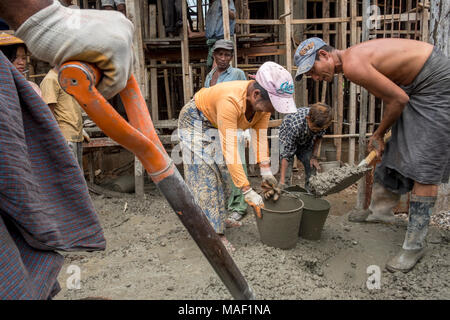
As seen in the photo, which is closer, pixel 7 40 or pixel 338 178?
pixel 7 40

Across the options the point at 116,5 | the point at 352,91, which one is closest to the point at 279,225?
the point at 352,91

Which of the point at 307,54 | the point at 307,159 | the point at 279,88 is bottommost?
the point at 307,159

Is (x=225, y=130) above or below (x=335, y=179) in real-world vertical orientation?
above

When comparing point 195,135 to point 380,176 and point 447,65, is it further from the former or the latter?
point 447,65

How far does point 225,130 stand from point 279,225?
3.31 feet

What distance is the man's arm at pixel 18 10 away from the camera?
0.65 m

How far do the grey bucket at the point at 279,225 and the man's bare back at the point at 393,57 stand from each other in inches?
51.1

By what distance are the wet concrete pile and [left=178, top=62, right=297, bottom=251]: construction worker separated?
44cm

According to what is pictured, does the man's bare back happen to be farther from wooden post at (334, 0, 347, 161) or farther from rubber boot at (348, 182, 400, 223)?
wooden post at (334, 0, 347, 161)

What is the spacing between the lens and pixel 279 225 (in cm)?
287

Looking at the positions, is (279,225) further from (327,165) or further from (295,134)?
(327,165)

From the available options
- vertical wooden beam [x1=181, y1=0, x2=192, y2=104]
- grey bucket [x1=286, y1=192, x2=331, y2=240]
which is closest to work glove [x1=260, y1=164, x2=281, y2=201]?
grey bucket [x1=286, y1=192, x2=331, y2=240]

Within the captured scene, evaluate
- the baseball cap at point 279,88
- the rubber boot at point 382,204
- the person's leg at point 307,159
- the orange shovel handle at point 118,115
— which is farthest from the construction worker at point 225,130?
the orange shovel handle at point 118,115

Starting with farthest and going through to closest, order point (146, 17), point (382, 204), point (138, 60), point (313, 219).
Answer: point (146, 17) → point (138, 60) → point (382, 204) → point (313, 219)
